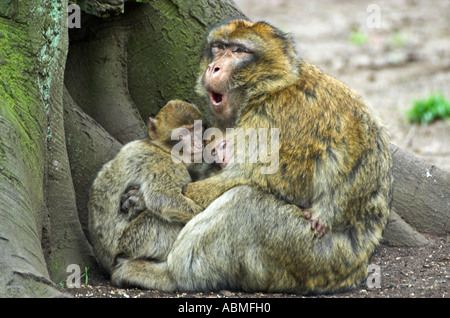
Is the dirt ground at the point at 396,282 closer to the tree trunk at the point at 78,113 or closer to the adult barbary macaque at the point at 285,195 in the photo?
the adult barbary macaque at the point at 285,195

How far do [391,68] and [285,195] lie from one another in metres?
10.8

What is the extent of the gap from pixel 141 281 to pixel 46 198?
3.60 ft

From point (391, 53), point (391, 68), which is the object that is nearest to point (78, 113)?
point (391, 68)

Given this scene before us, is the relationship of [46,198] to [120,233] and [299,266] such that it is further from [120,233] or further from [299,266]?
[299,266]

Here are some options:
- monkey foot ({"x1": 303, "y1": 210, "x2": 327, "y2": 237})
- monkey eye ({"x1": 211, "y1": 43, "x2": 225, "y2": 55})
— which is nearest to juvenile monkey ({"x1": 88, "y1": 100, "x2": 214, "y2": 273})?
monkey eye ({"x1": 211, "y1": 43, "x2": 225, "y2": 55})

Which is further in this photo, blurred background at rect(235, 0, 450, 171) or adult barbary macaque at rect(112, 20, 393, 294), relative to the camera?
blurred background at rect(235, 0, 450, 171)

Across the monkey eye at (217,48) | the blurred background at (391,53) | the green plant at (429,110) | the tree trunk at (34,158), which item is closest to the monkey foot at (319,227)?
the monkey eye at (217,48)

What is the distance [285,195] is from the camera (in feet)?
17.5

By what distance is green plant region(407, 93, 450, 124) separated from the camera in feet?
40.1

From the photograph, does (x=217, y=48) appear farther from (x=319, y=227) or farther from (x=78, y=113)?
(x=319, y=227)

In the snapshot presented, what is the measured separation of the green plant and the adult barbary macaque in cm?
702

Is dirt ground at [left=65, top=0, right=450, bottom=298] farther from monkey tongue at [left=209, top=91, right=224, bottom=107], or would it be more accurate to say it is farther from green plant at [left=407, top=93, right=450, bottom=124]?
monkey tongue at [left=209, top=91, right=224, bottom=107]

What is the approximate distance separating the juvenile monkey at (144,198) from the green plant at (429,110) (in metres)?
7.31

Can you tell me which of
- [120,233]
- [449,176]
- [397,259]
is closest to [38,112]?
[120,233]
